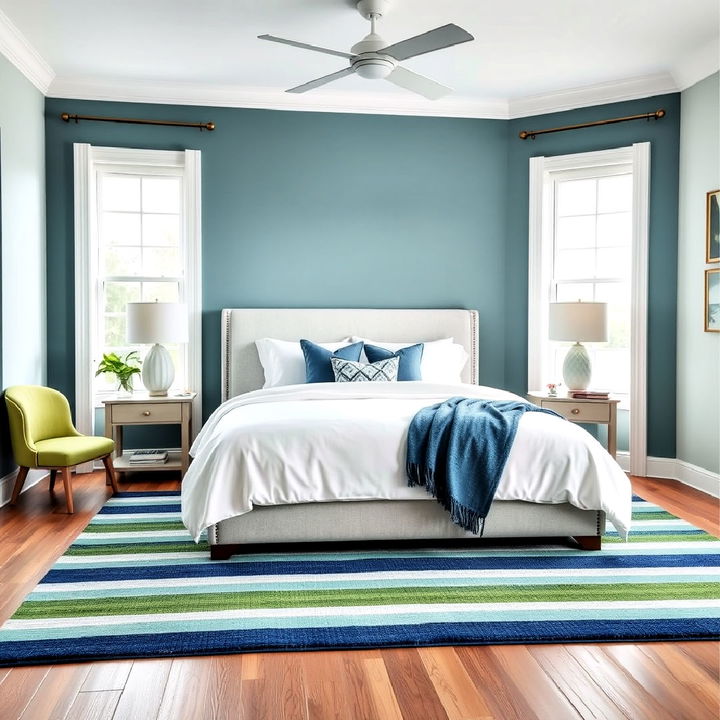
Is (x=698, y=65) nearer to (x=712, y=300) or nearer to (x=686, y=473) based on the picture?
(x=712, y=300)

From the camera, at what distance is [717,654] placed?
2.31 metres

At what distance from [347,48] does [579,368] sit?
2705 mm

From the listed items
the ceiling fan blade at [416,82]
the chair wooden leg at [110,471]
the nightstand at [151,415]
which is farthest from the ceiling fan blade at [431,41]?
the chair wooden leg at [110,471]

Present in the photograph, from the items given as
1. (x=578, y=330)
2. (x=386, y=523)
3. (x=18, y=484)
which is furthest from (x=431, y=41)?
(x=18, y=484)

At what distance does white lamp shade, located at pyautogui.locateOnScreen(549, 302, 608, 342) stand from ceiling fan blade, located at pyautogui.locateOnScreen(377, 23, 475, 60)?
7.21ft

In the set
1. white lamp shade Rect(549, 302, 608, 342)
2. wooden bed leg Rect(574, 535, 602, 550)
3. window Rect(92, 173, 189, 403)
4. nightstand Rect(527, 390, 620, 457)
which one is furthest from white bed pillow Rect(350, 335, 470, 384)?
wooden bed leg Rect(574, 535, 602, 550)

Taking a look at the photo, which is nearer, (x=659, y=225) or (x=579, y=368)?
(x=579, y=368)

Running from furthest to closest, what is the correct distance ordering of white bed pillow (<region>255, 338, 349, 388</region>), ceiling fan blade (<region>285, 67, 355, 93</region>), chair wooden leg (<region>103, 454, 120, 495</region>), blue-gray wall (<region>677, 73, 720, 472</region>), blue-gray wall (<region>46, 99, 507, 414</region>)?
blue-gray wall (<region>46, 99, 507, 414</region>) < white bed pillow (<region>255, 338, 349, 388</region>) < blue-gray wall (<region>677, 73, 720, 472</region>) < chair wooden leg (<region>103, 454, 120, 495</region>) < ceiling fan blade (<region>285, 67, 355, 93</region>)

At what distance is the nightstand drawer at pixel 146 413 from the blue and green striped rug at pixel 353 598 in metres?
1.31

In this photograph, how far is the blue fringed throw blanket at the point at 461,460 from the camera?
3.10 meters

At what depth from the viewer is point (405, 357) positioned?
188 inches

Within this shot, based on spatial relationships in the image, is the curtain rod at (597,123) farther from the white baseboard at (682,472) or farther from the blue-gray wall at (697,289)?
the white baseboard at (682,472)

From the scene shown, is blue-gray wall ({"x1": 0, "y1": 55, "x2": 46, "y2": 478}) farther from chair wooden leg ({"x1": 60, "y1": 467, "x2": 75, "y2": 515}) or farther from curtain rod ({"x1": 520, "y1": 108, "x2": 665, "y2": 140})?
curtain rod ({"x1": 520, "y1": 108, "x2": 665, "y2": 140})

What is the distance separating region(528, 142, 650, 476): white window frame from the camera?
5.06 metres
